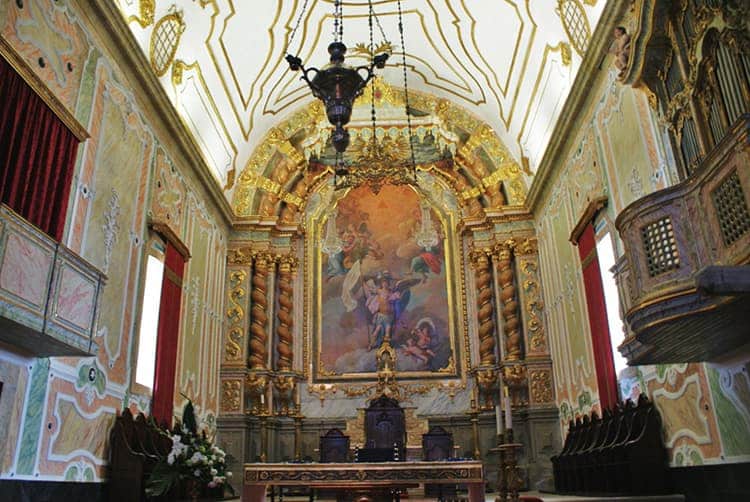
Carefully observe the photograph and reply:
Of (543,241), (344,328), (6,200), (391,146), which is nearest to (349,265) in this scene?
(344,328)

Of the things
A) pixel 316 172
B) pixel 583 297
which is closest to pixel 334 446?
pixel 583 297

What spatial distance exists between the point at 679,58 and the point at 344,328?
982 centimetres

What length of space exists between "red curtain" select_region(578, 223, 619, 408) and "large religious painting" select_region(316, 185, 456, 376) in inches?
184

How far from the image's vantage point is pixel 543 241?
47.9 feet

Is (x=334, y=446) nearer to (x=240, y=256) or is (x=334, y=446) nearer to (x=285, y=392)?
(x=285, y=392)

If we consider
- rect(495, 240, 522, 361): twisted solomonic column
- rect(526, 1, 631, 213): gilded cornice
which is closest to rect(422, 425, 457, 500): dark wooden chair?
rect(495, 240, 522, 361): twisted solomonic column

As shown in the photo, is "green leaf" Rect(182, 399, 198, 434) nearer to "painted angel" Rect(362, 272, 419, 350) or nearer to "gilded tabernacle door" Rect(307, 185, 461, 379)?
"gilded tabernacle door" Rect(307, 185, 461, 379)

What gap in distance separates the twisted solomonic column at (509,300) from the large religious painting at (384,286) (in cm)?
123

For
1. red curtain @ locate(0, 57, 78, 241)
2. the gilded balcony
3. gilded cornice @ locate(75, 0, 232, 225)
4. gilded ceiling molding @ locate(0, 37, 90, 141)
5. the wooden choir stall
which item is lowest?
the wooden choir stall

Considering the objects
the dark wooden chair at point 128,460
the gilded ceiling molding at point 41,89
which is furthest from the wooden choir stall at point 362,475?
the gilded ceiling molding at point 41,89

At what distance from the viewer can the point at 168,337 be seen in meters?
11.1

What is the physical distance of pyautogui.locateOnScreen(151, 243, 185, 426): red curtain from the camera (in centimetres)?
1053

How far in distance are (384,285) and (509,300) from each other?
2872 mm

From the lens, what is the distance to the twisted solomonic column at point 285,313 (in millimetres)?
14977
